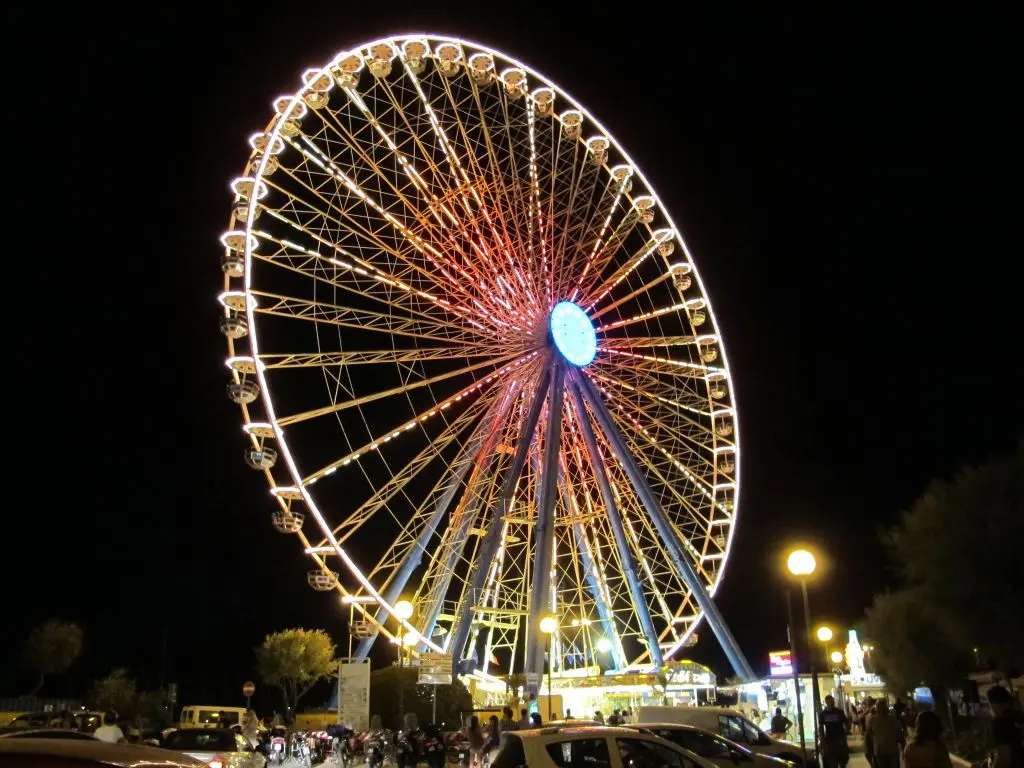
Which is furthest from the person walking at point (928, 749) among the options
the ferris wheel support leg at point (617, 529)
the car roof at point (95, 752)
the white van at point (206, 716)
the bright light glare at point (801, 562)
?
the white van at point (206, 716)

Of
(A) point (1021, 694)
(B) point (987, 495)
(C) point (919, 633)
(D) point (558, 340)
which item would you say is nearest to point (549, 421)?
(D) point (558, 340)

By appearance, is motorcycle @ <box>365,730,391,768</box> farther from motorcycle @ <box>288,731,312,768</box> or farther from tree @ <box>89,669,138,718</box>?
tree @ <box>89,669,138,718</box>

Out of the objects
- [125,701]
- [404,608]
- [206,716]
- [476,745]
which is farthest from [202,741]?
[125,701]

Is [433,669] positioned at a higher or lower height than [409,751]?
higher

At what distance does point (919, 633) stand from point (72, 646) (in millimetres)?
45131

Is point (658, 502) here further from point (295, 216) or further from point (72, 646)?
point (72, 646)

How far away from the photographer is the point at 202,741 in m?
14.2

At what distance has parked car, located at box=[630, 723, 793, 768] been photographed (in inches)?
464

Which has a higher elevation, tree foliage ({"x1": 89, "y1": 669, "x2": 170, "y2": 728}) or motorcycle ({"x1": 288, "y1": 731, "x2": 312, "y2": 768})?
tree foliage ({"x1": 89, "y1": 669, "x2": 170, "y2": 728})

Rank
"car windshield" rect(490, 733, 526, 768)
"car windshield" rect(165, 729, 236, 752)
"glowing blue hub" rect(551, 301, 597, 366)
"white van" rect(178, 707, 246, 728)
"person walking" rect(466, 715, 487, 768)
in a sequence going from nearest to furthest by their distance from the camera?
"car windshield" rect(490, 733, 526, 768)
"car windshield" rect(165, 729, 236, 752)
"person walking" rect(466, 715, 487, 768)
"glowing blue hub" rect(551, 301, 597, 366)
"white van" rect(178, 707, 246, 728)

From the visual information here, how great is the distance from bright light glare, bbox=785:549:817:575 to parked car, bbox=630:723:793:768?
87.5 inches

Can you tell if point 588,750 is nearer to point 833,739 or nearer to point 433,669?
point 833,739

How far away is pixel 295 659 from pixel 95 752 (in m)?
58.4

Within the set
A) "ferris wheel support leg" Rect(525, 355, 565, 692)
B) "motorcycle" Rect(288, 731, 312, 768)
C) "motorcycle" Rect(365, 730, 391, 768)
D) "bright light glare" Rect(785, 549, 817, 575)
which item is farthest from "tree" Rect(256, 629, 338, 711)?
"bright light glare" Rect(785, 549, 817, 575)
